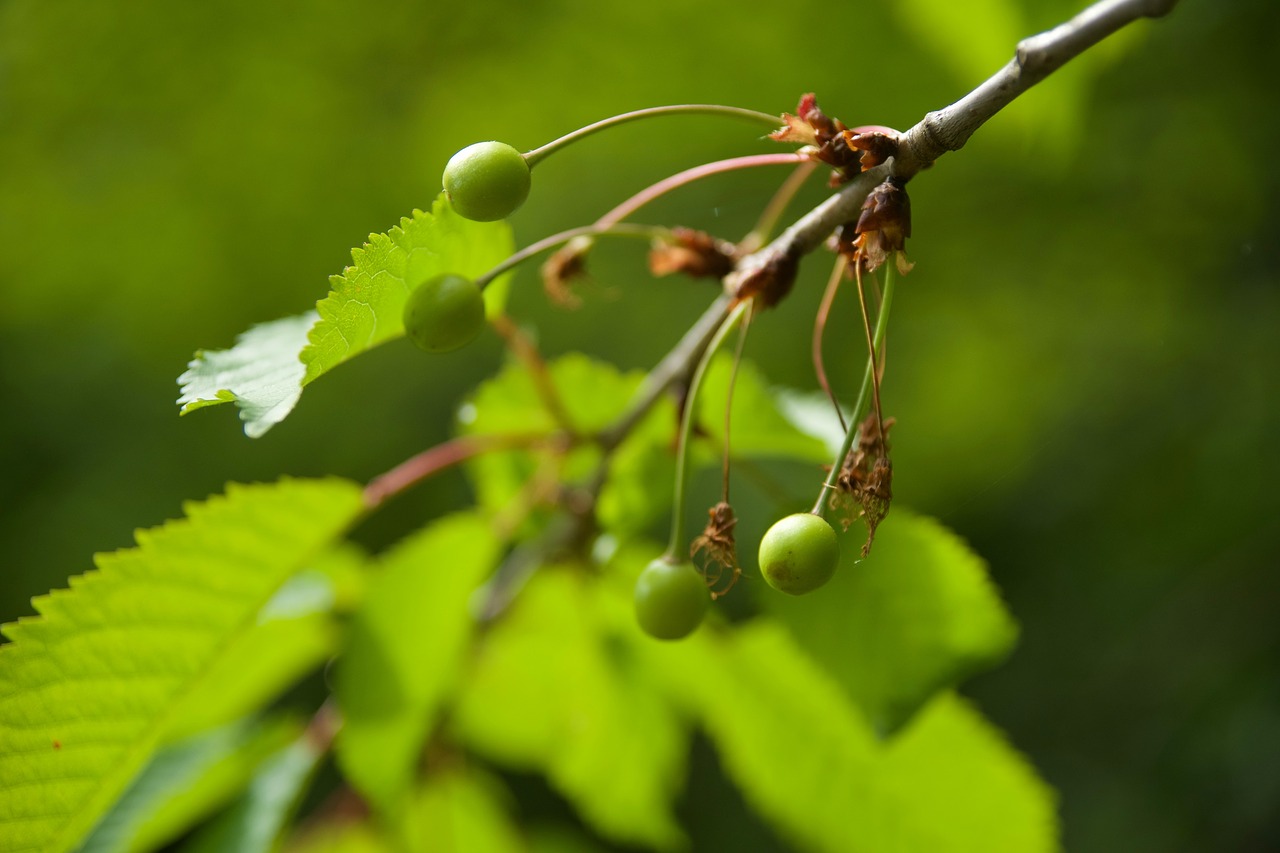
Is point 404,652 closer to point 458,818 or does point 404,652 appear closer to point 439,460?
point 439,460

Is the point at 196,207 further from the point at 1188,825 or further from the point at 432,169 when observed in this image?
the point at 1188,825

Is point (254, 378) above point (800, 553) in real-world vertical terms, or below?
above

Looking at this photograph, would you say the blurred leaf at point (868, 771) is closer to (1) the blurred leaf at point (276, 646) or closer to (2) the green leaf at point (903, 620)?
(2) the green leaf at point (903, 620)

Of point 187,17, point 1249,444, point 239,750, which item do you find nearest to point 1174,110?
point 1249,444

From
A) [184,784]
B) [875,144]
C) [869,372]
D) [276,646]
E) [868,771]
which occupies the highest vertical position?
[276,646]

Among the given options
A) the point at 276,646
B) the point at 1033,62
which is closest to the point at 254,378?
the point at 1033,62

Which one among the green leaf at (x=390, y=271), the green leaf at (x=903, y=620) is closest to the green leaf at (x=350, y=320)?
the green leaf at (x=390, y=271)

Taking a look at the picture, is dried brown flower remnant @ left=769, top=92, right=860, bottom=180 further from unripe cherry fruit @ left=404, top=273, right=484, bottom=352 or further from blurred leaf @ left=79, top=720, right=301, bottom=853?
blurred leaf @ left=79, top=720, right=301, bottom=853
